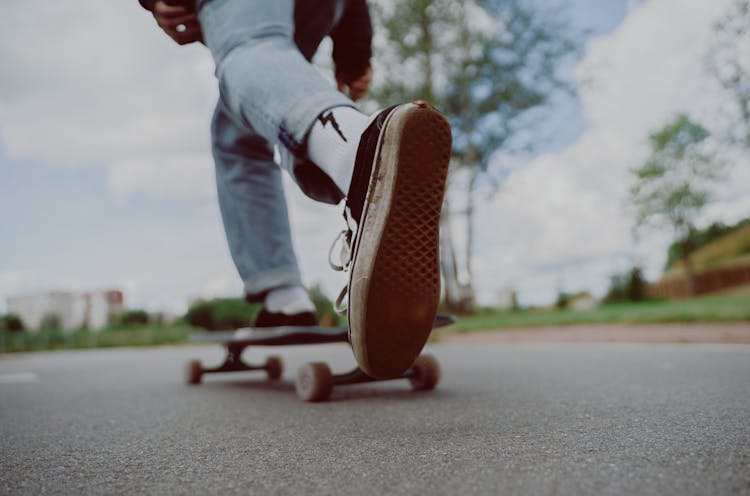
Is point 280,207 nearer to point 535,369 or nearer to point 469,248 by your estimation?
point 535,369

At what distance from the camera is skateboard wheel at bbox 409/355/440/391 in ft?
5.57

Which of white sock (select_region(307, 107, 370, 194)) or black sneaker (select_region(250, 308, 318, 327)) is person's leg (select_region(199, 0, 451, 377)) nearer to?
white sock (select_region(307, 107, 370, 194))

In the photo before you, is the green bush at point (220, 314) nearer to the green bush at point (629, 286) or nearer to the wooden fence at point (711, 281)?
the green bush at point (629, 286)

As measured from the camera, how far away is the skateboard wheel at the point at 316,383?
155cm

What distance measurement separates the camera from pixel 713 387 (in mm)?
1457

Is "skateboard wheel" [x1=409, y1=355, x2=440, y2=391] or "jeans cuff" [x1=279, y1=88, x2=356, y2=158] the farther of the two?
"skateboard wheel" [x1=409, y1=355, x2=440, y2=391]

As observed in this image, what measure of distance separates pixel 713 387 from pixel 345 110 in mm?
1172

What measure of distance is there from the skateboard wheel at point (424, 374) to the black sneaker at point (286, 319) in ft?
1.20

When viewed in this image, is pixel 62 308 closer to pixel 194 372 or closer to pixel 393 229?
pixel 194 372

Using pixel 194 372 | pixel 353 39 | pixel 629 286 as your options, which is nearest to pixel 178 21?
pixel 353 39

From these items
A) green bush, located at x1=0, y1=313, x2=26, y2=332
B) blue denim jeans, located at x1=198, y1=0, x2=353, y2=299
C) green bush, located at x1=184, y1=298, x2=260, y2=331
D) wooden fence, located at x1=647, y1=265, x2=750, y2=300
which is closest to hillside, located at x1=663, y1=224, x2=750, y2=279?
wooden fence, located at x1=647, y1=265, x2=750, y2=300

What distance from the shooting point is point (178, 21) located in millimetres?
1349

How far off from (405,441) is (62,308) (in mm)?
11583

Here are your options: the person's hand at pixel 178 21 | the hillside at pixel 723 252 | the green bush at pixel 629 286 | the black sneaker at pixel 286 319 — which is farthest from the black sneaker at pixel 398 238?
the hillside at pixel 723 252
